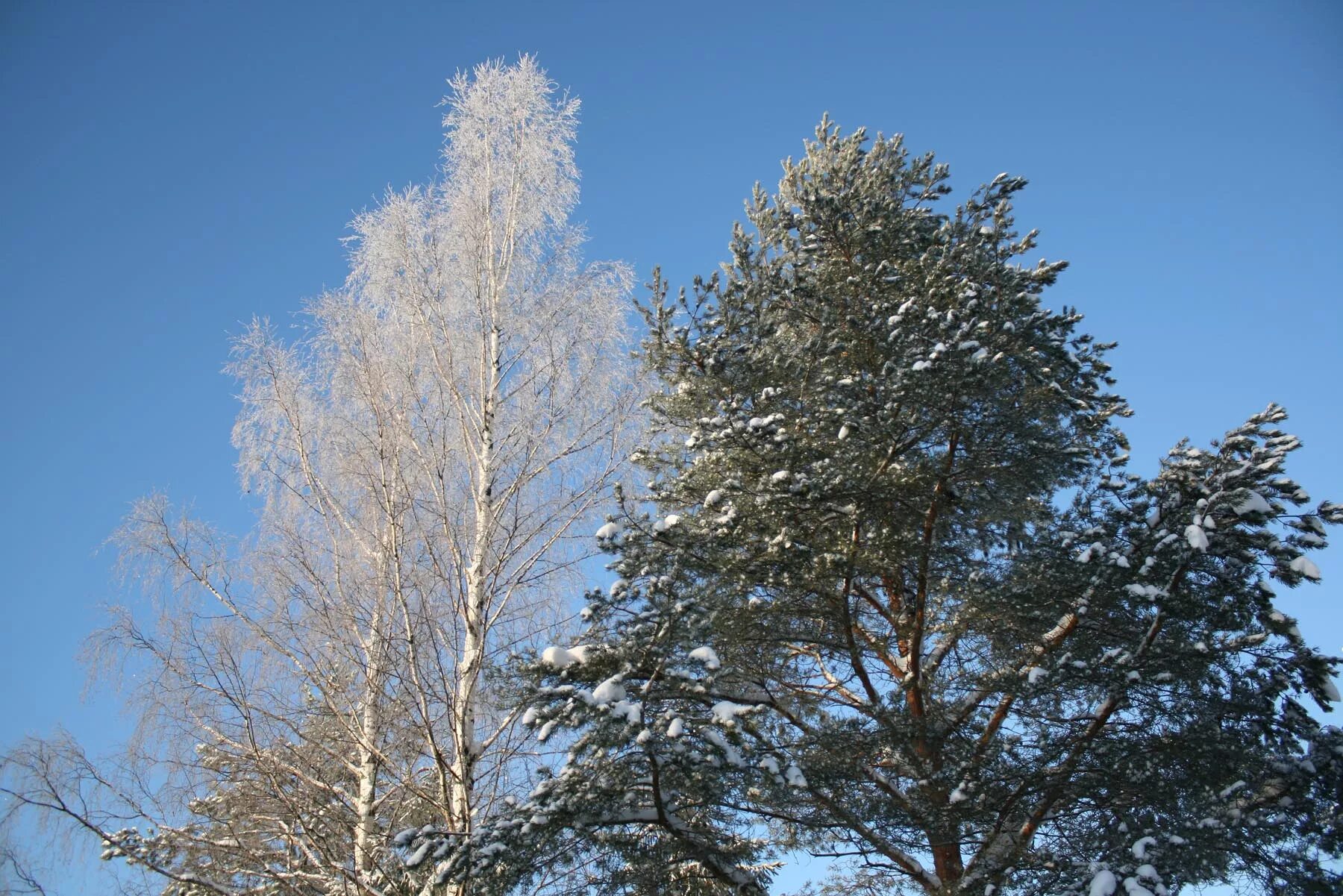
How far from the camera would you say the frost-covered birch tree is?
6.13 meters

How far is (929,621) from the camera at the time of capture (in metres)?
7.74

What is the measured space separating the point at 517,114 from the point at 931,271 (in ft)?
15.4

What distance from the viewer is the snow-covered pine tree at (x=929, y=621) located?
5555 mm

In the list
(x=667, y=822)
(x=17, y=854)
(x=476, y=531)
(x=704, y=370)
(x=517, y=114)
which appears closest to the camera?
(x=17, y=854)

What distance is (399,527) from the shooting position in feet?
20.6

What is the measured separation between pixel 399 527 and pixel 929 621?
475 centimetres

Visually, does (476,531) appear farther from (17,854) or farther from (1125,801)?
(1125,801)

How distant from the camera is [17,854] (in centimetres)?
551

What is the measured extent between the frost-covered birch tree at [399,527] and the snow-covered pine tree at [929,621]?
896mm

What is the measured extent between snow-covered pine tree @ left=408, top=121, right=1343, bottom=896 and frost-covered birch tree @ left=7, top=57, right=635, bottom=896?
896mm

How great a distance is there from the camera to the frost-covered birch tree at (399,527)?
6.13 m

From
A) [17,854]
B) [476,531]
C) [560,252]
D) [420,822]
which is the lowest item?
[17,854]

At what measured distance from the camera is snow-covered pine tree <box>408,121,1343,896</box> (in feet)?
18.2

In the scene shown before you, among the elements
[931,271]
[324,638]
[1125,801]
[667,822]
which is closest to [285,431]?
[324,638]
